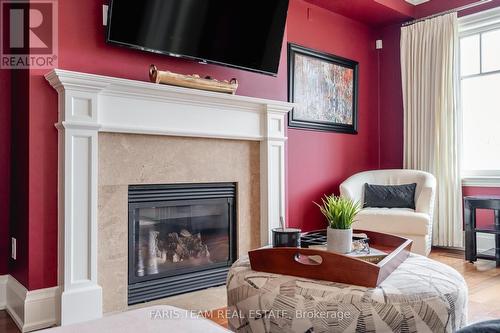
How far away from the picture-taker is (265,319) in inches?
48.0

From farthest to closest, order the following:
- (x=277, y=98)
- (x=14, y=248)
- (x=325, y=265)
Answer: (x=277, y=98), (x=14, y=248), (x=325, y=265)

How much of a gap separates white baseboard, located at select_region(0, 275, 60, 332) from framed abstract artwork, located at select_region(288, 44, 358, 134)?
8.19 ft

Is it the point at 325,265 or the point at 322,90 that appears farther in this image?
the point at 322,90

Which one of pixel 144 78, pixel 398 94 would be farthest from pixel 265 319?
pixel 398 94

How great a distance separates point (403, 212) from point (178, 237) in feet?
6.58

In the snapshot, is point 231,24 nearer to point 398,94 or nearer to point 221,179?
point 221,179

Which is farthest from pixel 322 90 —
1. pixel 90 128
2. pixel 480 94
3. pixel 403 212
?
pixel 90 128

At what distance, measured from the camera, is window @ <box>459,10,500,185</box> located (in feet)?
12.7

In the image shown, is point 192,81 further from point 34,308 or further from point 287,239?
point 34,308

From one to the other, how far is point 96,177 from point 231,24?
4.74 ft

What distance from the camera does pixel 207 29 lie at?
2.70 m

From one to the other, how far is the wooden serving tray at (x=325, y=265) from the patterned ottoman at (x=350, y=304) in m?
0.03

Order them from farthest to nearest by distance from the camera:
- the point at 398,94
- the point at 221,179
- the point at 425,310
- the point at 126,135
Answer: the point at 398,94 < the point at 221,179 < the point at 126,135 < the point at 425,310

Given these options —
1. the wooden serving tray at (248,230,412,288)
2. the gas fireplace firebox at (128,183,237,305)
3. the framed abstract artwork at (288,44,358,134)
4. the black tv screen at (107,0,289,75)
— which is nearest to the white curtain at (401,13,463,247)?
the framed abstract artwork at (288,44,358,134)
